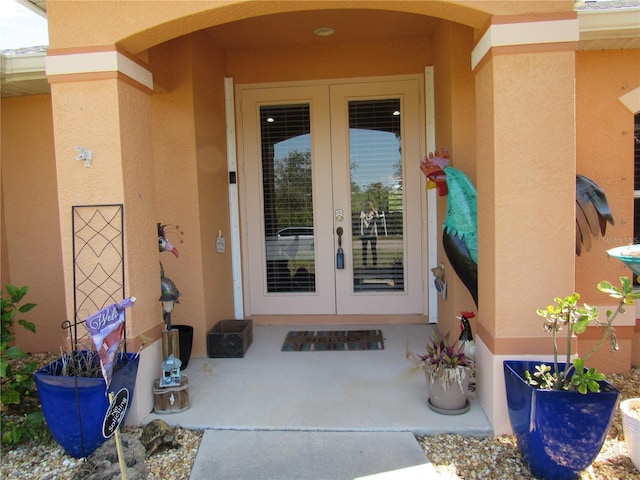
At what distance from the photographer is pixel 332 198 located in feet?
16.6

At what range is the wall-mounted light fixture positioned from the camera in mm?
2963

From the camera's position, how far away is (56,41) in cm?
296

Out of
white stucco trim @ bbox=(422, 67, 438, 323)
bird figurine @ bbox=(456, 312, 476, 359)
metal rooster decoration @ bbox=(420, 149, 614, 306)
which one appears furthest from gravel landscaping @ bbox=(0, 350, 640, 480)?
white stucco trim @ bbox=(422, 67, 438, 323)

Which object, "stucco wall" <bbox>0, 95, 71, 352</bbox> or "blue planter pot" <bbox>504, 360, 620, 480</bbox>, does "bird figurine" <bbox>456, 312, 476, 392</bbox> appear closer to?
"blue planter pot" <bbox>504, 360, 620, 480</bbox>

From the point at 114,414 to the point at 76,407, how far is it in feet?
2.47

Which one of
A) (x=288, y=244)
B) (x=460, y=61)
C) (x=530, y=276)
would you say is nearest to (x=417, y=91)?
(x=460, y=61)

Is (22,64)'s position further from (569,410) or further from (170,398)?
(569,410)

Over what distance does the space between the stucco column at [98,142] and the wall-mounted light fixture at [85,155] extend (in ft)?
0.08

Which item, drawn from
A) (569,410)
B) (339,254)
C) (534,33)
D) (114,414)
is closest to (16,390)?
(114,414)

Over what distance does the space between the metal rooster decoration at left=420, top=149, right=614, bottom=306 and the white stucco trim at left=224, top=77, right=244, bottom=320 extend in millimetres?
2366

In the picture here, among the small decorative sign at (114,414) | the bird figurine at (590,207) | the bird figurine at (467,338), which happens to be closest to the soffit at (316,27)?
the bird figurine at (590,207)

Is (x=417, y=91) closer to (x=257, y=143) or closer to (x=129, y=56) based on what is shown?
(x=257, y=143)

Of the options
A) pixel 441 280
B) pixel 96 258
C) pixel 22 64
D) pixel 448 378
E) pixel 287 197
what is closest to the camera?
pixel 448 378

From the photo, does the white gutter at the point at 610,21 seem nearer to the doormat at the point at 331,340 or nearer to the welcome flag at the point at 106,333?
the doormat at the point at 331,340
